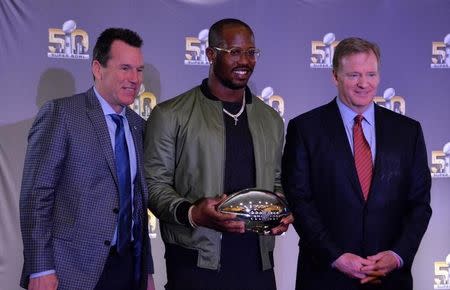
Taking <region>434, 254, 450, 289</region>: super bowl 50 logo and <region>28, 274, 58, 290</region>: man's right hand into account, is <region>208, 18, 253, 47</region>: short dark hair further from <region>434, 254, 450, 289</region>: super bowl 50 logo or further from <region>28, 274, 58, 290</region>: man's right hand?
<region>434, 254, 450, 289</region>: super bowl 50 logo

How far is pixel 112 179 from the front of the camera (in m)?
2.76

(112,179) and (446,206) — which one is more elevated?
(112,179)

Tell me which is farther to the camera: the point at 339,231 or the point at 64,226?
the point at 339,231

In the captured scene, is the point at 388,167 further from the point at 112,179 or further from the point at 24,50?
the point at 24,50

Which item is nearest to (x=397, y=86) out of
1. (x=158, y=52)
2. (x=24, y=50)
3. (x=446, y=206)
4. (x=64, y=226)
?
(x=446, y=206)

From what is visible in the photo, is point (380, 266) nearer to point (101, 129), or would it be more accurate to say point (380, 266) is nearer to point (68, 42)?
point (101, 129)

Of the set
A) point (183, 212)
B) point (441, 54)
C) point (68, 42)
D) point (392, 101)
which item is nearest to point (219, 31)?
point (183, 212)

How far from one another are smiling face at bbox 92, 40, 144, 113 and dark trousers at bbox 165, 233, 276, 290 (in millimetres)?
681

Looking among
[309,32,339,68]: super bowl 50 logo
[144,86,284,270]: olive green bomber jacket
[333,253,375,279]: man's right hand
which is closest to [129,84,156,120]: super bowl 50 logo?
[309,32,339,68]: super bowl 50 logo

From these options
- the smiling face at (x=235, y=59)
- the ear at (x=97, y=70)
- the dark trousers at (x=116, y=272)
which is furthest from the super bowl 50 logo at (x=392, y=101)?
the dark trousers at (x=116, y=272)

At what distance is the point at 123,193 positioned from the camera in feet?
9.17

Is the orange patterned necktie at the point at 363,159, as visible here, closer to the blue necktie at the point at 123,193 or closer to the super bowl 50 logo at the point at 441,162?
the blue necktie at the point at 123,193

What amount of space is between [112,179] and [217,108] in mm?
558

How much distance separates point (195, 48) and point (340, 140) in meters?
1.90
